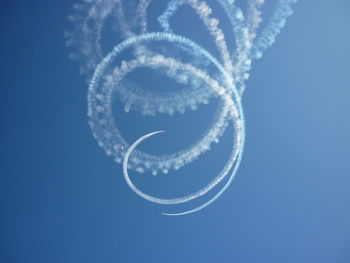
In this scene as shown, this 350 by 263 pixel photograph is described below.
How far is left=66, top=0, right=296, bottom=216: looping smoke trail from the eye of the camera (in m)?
1.23

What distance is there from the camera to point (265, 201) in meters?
1.52

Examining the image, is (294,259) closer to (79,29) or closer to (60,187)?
(60,187)

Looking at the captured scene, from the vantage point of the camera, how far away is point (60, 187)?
4.43 ft

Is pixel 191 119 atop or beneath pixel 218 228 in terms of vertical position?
atop

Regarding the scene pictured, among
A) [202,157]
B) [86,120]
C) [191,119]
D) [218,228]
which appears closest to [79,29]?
[86,120]

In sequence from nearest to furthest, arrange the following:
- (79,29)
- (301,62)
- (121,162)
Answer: (79,29)
(121,162)
(301,62)

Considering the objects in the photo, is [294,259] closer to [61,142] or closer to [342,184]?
[342,184]

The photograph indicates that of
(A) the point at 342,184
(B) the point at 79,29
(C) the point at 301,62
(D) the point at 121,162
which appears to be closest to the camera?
(B) the point at 79,29

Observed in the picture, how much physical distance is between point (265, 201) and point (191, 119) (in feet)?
1.76

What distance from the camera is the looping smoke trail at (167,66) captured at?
1.23 meters

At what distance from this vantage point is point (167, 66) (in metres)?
1.27

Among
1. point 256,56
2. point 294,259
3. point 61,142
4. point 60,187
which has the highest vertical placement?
point 256,56

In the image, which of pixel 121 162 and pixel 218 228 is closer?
pixel 121 162

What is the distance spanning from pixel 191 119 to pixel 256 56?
37 cm
